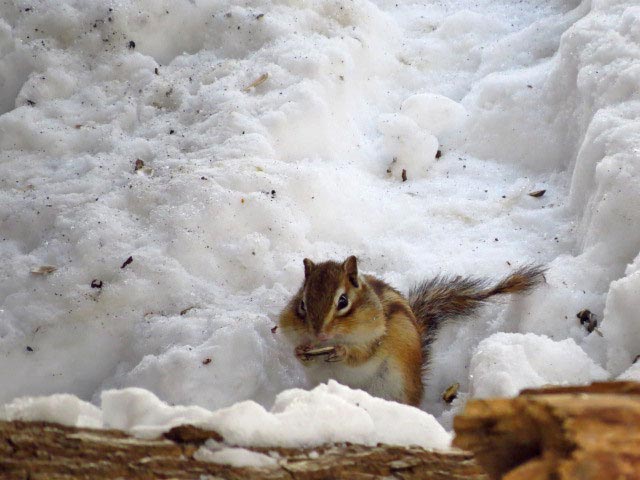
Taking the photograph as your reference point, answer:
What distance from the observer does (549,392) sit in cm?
145

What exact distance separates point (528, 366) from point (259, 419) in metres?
1.26

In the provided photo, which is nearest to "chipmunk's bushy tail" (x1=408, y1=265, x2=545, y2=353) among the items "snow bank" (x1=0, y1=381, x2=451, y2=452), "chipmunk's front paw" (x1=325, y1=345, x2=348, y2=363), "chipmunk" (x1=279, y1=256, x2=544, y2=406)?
"chipmunk" (x1=279, y1=256, x2=544, y2=406)

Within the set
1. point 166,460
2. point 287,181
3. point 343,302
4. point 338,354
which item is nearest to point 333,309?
point 343,302

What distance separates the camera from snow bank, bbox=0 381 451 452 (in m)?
1.55

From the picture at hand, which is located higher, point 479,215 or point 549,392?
point 479,215

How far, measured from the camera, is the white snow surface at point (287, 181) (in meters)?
2.75

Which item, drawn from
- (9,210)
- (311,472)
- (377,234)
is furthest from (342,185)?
(311,472)

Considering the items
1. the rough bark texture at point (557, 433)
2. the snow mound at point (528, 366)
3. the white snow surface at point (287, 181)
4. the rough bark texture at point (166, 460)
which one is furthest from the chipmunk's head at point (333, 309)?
the rough bark texture at point (557, 433)

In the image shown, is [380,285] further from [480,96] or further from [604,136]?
[480,96]

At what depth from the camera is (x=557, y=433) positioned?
1.31 meters

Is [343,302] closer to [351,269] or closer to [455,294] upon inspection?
[351,269]

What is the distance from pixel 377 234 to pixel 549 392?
205cm

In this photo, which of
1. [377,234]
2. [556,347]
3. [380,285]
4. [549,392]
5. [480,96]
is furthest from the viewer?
[480,96]

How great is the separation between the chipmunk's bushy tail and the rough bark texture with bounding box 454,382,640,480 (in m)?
1.41
